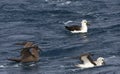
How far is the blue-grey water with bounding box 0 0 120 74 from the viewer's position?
3562 cm

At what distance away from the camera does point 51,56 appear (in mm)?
38156

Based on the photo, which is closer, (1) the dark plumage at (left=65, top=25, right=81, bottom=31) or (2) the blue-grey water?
(2) the blue-grey water

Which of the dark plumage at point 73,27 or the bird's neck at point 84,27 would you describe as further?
the bird's neck at point 84,27

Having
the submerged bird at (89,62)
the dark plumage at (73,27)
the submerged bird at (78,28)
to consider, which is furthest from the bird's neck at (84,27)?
the submerged bird at (89,62)

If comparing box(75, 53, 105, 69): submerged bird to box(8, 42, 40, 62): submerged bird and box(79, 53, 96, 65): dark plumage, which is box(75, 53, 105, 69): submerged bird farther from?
box(8, 42, 40, 62): submerged bird

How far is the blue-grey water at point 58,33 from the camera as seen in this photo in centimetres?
3562

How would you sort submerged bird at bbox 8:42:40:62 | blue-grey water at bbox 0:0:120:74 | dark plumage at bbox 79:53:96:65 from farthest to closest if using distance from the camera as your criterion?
submerged bird at bbox 8:42:40:62 < blue-grey water at bbox 0:0:120:74 < dark plumage at bbox 79:53:96:65

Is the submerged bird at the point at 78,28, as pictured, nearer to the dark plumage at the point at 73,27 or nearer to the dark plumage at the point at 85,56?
the dark plumage at the point at 73,27

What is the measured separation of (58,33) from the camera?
4356cm

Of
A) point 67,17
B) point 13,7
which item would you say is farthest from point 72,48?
point 13,7

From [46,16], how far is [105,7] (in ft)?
16.2

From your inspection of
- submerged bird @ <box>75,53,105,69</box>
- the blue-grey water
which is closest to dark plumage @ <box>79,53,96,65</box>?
submerged bird @ <box>75,53,105,69</box>

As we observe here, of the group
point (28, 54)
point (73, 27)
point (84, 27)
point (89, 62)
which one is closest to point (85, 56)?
point (89, 62)

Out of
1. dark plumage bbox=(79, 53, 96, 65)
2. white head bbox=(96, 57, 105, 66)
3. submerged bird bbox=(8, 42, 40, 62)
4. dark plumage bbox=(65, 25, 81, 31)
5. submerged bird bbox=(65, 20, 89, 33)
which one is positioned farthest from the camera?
submerged bird bbox=(65, 20, 89, 33)
